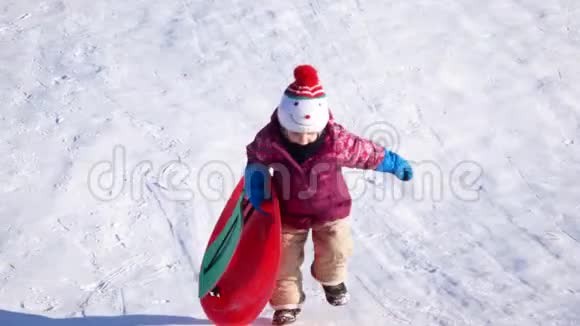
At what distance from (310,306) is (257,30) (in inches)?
124

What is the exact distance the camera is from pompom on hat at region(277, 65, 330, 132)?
132 inches

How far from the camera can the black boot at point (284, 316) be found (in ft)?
12.7

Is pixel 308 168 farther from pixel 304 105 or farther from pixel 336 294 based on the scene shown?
pixel 336 294

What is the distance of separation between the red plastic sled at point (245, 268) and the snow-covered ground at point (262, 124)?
324 mm

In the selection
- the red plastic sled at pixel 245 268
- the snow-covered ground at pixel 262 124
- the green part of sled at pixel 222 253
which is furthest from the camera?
the snow-covered ground at pixel 262 124

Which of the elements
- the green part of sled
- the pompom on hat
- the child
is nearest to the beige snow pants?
the child

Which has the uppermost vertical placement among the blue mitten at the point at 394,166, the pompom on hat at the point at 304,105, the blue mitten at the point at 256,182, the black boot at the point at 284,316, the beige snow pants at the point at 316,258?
the pompom on hat at the point at 304,105

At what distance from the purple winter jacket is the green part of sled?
0.28 m

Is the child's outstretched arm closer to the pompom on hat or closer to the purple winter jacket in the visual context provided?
the purple winter jacket

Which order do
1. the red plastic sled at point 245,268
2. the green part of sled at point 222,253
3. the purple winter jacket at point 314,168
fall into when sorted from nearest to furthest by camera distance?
the purple winter jacket at point 314,168 → the red plastic sled at point 245,268 → the green part of sled at point 222,253

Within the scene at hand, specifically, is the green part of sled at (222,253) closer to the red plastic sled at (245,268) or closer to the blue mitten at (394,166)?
the red plastic sled at (245,268)

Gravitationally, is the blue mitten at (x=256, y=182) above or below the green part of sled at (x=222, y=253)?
above

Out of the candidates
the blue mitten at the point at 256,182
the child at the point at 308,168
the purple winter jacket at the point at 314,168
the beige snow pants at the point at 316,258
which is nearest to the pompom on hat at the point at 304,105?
the child at the point at 308,168

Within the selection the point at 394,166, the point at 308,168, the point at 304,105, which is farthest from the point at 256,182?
the point at 394,166
